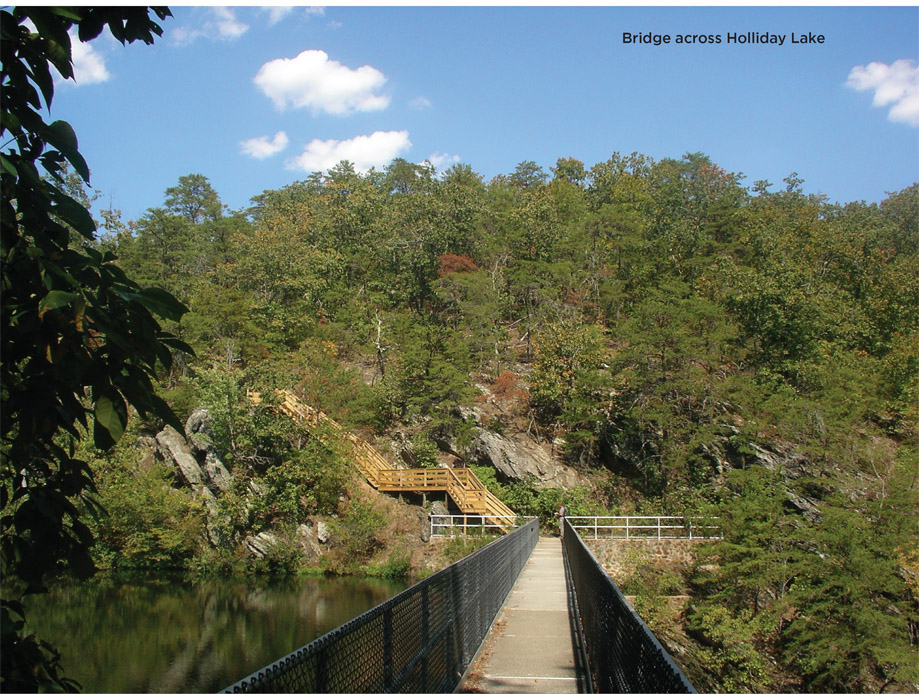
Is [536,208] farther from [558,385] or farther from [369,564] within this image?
[369,564]

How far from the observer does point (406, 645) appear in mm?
4988

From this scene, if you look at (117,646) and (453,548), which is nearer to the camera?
(117,646)

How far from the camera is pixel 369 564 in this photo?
1128 inches

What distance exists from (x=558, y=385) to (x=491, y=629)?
2674 centimetres

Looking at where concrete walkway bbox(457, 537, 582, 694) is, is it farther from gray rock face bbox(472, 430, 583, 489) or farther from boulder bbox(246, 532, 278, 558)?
gray rock face bbox(472, 430, 583, 489)

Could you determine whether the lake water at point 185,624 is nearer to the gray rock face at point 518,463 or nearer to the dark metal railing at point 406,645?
the dark metal railing at point 406,645

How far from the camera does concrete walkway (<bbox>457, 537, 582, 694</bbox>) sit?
22.6ft

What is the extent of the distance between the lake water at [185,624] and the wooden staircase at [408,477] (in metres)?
5.48

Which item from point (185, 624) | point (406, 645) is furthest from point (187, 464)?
point (406, 645)

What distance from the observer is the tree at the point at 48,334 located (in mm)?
2072

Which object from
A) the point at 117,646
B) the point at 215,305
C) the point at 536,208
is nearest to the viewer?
the point at 117,646

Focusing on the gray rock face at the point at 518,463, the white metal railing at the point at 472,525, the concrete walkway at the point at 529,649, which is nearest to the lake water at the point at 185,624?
the white metal railing at the point at 472,525

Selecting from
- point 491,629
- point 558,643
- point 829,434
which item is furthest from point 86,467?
point 829,434

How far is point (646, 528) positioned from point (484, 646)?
2190 centimetres
